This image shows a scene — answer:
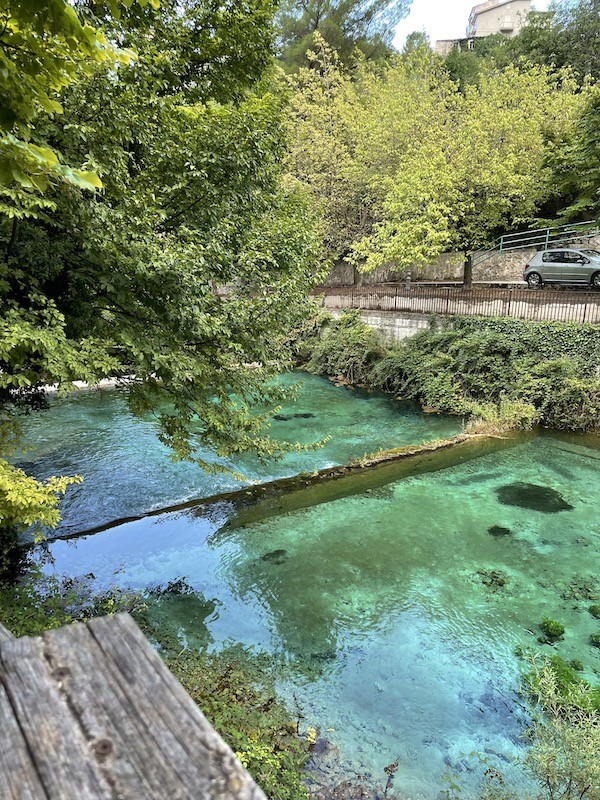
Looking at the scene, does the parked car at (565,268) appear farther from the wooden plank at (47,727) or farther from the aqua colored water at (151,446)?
the wooden plank at (47,727)

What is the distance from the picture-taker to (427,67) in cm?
2327

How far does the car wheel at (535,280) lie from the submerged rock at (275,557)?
14780 mm

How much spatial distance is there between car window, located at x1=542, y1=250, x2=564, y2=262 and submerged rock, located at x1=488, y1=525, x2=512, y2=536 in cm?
1220

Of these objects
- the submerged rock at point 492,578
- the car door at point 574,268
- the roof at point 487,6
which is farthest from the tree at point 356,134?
the roof at point 487,6

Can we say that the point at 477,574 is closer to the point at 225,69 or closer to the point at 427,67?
the point at 225,69

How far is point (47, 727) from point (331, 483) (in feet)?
33.5

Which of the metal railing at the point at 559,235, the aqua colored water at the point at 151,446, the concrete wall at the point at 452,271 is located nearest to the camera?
the aqua colored water at the point at 151,446

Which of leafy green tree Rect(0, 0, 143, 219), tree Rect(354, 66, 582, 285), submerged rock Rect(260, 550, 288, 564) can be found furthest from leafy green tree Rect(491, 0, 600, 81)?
leafy green tree Rect(0, 0, 143, 219)

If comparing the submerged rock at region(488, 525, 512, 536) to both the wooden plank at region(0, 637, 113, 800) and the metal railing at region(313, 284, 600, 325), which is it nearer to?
the metal railing at region(313, 284, 600, 325)

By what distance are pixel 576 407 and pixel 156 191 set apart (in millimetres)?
12118

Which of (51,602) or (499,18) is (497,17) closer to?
(499,18)

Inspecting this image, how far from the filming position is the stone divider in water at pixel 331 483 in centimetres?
983

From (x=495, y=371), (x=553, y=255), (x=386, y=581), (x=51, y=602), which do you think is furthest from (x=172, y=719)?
(x=553, y=255)

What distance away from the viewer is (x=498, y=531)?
9.13 m
